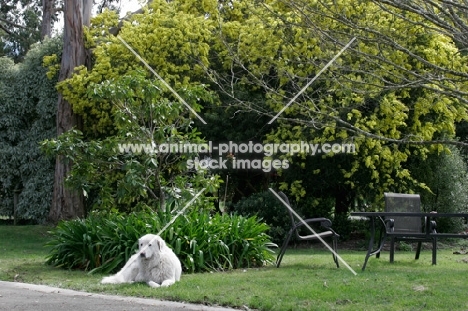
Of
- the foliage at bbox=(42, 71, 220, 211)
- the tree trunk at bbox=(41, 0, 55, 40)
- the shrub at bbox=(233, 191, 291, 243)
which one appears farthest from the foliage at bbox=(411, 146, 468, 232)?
the tree trunk at bbox=(41, 0, 55, 40)

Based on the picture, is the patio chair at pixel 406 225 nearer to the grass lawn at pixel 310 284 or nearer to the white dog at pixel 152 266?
the grass lawn at pixel 310 284

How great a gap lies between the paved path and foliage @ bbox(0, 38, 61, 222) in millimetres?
10074

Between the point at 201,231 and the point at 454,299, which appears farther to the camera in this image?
the point at 201,231

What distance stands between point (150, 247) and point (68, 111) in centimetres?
939

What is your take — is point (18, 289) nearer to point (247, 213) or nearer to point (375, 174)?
point (247, 213)

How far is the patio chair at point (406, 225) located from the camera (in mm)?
10562

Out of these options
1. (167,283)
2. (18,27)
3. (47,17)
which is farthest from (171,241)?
(18,27)

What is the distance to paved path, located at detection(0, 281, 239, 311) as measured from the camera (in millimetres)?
7098

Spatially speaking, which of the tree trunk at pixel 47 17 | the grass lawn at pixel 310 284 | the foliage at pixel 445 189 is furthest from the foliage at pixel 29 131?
the foliage at pixel 445 189

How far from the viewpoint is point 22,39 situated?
3325 centimetres

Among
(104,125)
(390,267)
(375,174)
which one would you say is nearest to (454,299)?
(390,267)

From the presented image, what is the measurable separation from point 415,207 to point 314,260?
196cm

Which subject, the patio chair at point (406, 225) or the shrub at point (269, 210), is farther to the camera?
the shrub at point (269, 210)

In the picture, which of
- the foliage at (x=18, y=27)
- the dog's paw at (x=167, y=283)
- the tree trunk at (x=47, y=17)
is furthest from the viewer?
the foliage at (x=18, y=27)
